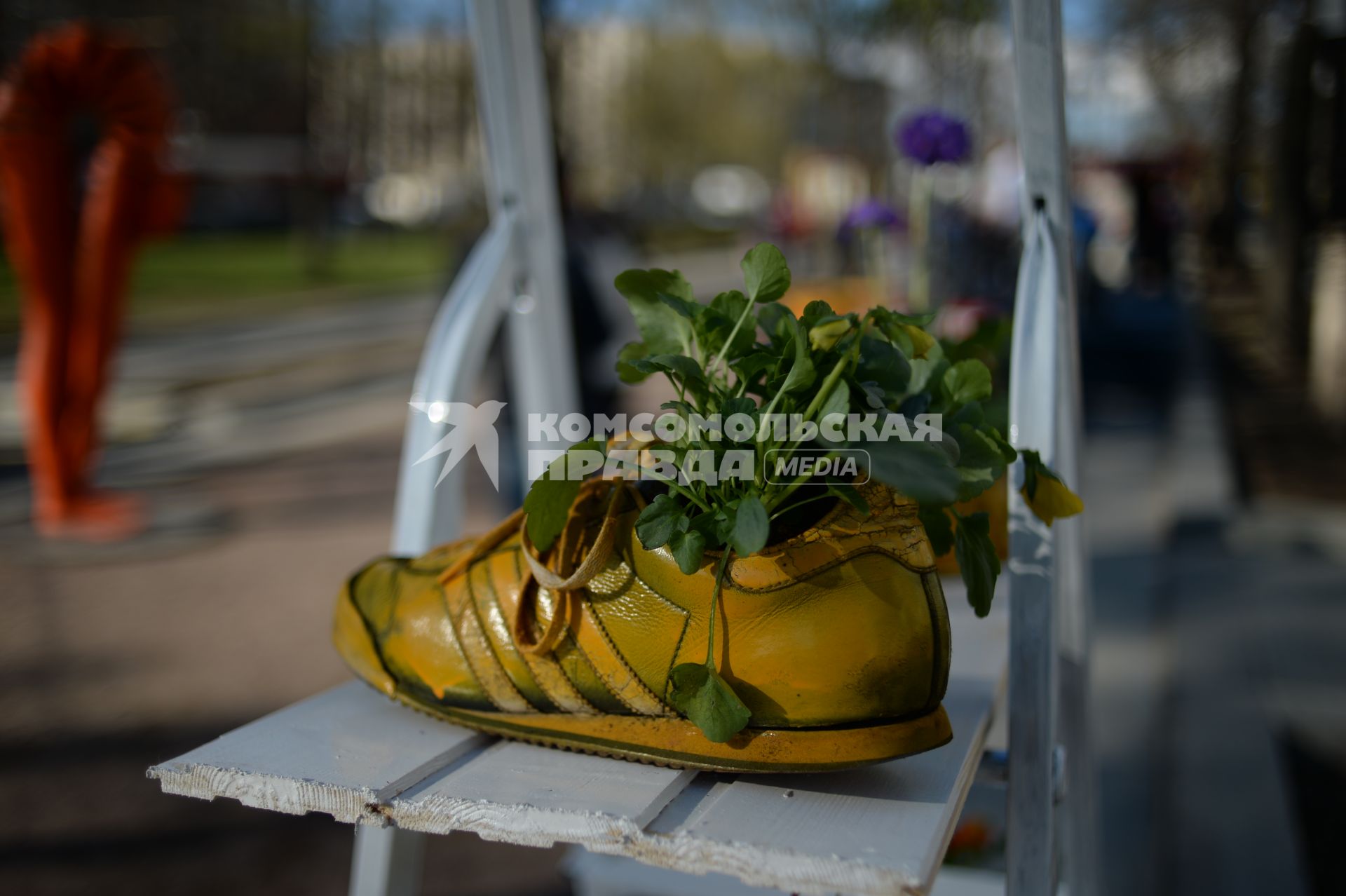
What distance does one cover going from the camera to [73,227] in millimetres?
5812

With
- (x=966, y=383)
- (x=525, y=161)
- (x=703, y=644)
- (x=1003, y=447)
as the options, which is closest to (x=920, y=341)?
(x=966, y=383)

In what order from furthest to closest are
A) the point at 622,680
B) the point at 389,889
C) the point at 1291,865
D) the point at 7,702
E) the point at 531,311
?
the point at 7,702
the point at 1291,865
the point at 531,311
the point at 389,889
the point at 622,680

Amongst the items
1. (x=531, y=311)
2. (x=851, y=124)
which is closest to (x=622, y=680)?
(x=531, y=311)

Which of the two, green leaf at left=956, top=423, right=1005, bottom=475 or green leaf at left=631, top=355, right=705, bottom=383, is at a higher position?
green leaf at left=631, top=355, right=705, bottom=383

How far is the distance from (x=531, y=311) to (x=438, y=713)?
83 cm

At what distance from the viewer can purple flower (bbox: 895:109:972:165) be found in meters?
3.77

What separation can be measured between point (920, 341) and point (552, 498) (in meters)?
0.42

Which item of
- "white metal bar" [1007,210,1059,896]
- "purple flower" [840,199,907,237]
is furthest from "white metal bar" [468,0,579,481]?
"purple flower" [840,199,907,237]

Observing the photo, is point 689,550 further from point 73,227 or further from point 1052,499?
point 73,227

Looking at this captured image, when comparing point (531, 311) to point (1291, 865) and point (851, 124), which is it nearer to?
point (1291, 865)

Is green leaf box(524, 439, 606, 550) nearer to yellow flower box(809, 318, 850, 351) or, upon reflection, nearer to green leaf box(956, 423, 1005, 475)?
yellow flower box(809, 318, 850, 351)

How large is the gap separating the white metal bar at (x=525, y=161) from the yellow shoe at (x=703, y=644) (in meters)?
0.67

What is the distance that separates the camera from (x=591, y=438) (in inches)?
42.3

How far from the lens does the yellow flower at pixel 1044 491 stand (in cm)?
113
